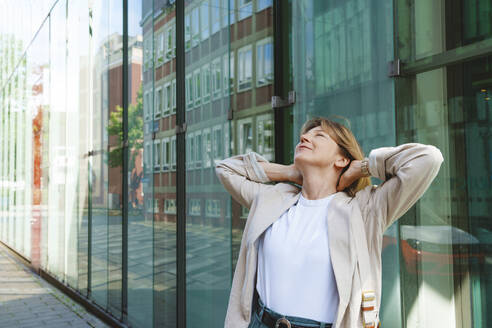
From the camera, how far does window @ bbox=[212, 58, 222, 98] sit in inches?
175

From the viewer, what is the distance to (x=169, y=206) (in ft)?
17.2

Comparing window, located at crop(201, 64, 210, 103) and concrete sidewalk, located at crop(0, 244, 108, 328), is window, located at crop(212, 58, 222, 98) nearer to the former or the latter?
window, located at crop(201, 64, 210, 103)

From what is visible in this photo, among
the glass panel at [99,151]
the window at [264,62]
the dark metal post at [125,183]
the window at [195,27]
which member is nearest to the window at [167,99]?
the window at [195,27]

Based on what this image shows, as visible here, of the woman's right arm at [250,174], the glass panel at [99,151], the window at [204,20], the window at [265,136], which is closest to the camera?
the woman's right arm at [250,174]

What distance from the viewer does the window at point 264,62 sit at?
382 centimetres

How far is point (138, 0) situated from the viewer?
629cm

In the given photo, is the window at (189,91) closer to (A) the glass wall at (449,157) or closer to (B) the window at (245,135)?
(B) the window at (245,135)

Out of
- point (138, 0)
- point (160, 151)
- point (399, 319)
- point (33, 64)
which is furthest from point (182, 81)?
point (33, 64)

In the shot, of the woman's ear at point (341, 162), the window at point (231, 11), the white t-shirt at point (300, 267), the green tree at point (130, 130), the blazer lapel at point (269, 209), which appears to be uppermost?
the window at point (231, 11)

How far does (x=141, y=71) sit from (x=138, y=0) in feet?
2.96

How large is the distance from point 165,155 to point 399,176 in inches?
153

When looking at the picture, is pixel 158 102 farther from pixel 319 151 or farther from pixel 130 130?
pixel 319 151

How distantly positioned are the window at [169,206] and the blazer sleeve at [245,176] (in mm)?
2774

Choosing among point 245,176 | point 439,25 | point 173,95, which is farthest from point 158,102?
point 439,25
